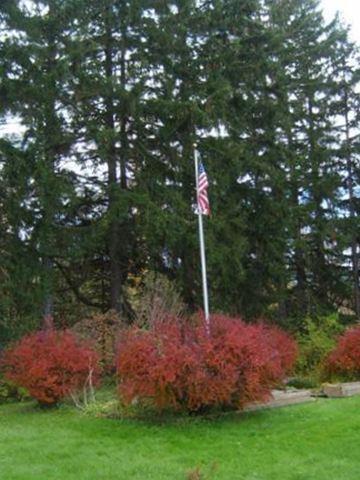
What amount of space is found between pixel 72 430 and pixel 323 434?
342 cm

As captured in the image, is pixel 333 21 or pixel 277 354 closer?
pixel 277 354

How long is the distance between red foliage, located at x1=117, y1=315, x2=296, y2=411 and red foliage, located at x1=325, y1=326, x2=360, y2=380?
3765 mm

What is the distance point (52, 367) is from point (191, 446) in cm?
415

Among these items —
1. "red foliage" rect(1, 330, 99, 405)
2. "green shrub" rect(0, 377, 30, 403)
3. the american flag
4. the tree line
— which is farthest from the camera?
the tree line

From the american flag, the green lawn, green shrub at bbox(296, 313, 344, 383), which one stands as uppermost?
the american flag

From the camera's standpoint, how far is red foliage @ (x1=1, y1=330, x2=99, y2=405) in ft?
37.2

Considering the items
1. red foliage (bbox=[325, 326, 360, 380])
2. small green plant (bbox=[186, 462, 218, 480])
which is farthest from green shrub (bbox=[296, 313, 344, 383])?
small green plant (bbox=[186, 462, 218, 480])

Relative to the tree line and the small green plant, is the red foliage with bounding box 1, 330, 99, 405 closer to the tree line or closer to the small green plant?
the tree line

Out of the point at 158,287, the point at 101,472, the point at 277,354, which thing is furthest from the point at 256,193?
the point at 101,472

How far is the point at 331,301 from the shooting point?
85.4ft

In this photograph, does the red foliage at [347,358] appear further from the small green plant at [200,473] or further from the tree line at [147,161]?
the small green plant at [200,473]

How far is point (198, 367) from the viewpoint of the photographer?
9086mm

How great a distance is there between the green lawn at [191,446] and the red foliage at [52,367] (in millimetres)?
919

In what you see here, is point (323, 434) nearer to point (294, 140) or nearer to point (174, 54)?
point (174, 54)
